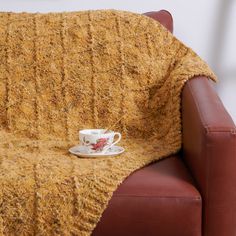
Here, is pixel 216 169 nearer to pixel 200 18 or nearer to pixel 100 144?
pixel 100 144

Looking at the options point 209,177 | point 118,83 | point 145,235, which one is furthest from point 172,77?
point 145,235

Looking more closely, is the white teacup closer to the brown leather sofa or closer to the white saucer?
the white saucer

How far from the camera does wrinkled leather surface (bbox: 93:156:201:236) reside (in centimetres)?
121

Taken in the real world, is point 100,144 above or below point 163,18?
below

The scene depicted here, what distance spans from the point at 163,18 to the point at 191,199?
88 cm

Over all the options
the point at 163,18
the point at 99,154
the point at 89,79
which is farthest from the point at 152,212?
the point at 163,18

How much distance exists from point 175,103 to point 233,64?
62 centimetres

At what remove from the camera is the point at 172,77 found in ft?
5.36

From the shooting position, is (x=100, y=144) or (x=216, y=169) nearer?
(x=216, y=169)

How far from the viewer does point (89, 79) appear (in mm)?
1738

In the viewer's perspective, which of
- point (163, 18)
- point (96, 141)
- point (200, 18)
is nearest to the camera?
point (96, 141)

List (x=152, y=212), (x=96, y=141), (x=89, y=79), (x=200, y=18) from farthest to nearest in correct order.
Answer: (x=200, y=18) → (x=89, y=79) → (x=96, y=141) → (x=152, y=212)

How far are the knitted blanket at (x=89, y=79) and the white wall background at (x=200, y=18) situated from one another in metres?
0.23

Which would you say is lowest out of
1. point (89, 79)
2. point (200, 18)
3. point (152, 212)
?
point (152, 212)
